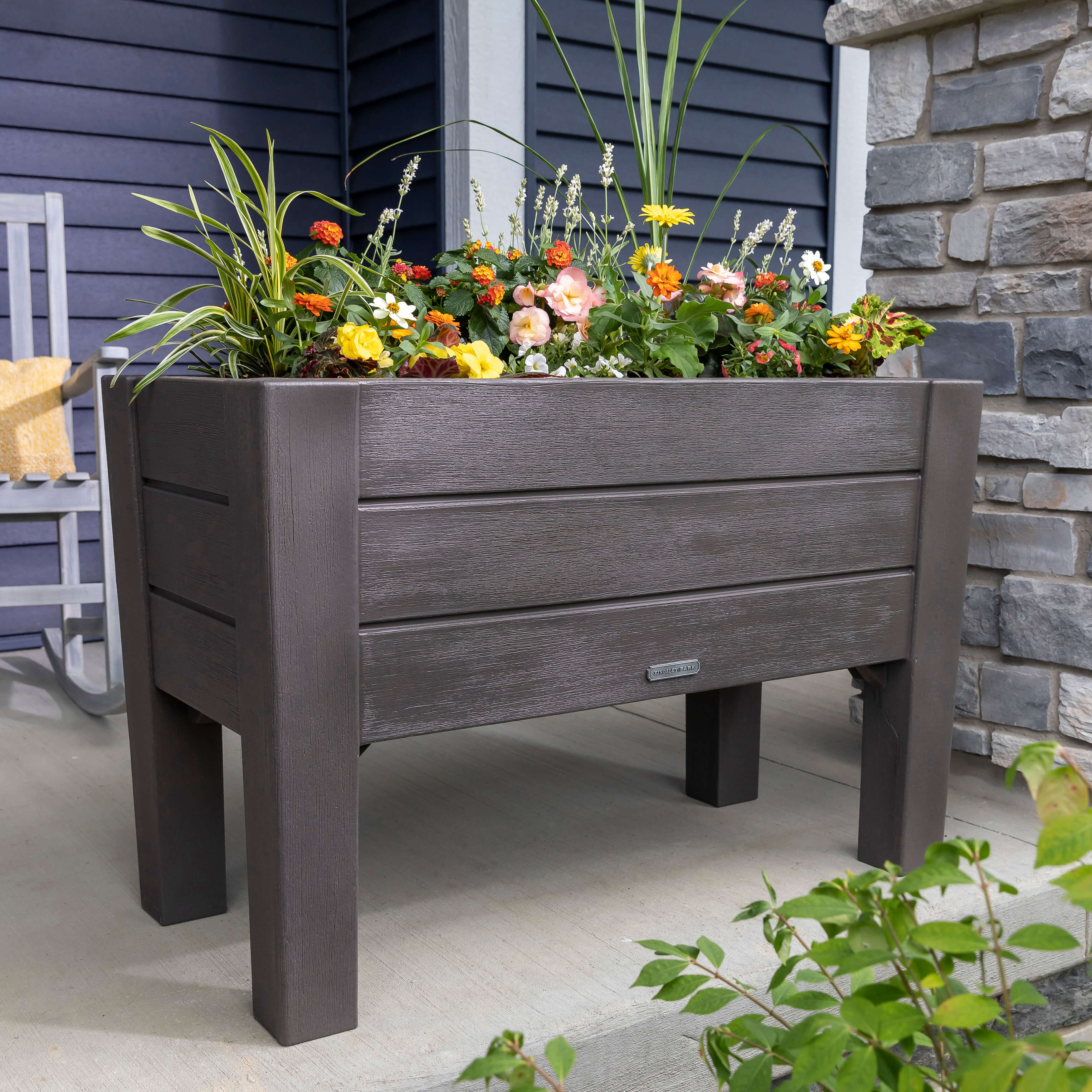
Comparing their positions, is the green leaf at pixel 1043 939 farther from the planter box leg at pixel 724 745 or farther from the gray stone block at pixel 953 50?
the gray stone block at pixel 953 50

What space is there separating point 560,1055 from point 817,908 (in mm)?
164

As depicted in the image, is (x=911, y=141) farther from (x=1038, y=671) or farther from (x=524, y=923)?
(x=524, y=923)

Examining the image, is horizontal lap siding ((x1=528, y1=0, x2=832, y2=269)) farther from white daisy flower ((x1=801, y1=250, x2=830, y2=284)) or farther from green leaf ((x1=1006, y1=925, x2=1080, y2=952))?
green leaf ((x1=1006, y1=925, x2=1080, y2=952))

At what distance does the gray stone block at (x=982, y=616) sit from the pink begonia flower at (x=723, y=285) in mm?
692

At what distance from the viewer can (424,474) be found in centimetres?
111

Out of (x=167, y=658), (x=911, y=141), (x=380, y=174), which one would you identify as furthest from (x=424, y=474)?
(x=380, y=174)

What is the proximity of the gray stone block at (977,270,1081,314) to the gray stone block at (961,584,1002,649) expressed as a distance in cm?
45

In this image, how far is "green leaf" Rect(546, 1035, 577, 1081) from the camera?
A: 56 cm

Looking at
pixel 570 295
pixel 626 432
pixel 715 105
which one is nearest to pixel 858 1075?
pixel 626 432

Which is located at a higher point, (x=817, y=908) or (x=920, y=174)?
(x=920, y=174)

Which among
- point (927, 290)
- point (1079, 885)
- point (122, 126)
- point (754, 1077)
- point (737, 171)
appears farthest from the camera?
point (122, 126)

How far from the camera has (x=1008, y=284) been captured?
1.78m

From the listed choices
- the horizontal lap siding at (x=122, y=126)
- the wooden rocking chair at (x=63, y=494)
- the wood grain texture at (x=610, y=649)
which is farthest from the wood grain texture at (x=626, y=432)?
the horizontal lap siding at (x=122, y=126)

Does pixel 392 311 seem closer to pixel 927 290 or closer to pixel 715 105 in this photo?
pixel 927 290
